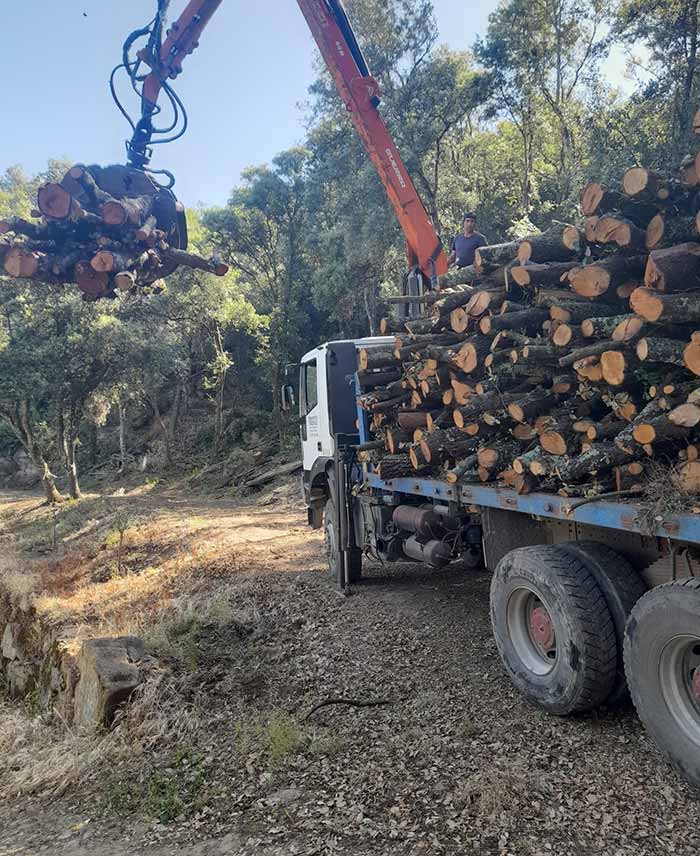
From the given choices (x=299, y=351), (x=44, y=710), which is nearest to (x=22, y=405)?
(x=299, y=351)

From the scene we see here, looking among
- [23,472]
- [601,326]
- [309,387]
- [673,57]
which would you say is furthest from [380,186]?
[23,472]

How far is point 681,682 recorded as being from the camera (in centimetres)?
328

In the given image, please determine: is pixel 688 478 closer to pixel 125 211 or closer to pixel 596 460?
pixel 596 460

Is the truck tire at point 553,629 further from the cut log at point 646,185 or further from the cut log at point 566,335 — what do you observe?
the cut log at point 646,185

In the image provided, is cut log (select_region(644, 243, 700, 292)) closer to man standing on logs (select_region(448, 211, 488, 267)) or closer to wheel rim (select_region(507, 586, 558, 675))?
wheel rim (select_region(507, 586, 558, 675))

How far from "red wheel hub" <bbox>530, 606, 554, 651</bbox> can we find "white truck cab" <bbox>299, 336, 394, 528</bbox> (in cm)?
358

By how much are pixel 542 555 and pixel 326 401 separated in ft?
13.1

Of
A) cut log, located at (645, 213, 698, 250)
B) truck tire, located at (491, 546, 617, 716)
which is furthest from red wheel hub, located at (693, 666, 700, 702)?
cut log, located at (645, 213, 698, 250)

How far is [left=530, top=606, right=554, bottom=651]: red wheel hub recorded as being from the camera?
4.19m

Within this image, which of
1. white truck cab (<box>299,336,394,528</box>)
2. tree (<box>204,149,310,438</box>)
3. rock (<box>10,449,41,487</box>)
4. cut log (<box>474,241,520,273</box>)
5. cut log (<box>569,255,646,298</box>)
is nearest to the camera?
cut log (<box>569,255,646,298</box>)

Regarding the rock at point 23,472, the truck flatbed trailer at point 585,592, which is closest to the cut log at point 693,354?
the truck flatbed trailer at point 585,592

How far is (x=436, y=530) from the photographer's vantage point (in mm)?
5992

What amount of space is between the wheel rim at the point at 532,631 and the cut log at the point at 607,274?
194 centimetres

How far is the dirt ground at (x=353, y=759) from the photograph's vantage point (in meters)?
3.15
